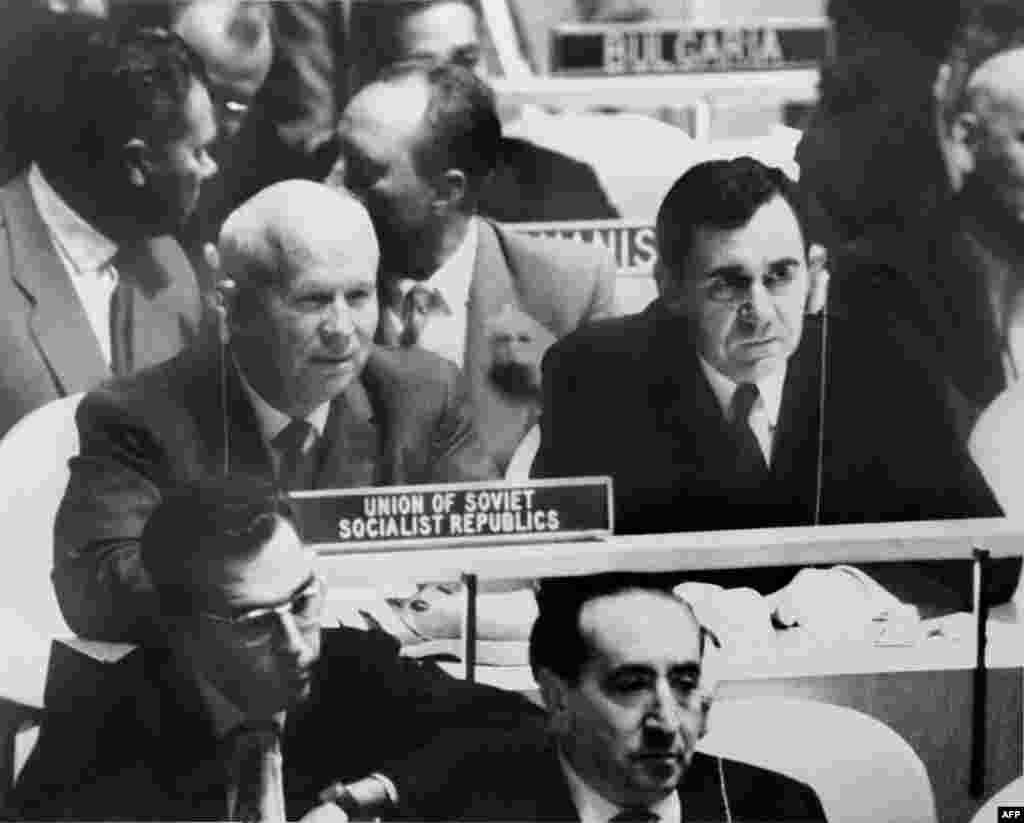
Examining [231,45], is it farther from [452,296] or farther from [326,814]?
[326,814]

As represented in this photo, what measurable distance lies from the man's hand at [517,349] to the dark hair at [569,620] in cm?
36

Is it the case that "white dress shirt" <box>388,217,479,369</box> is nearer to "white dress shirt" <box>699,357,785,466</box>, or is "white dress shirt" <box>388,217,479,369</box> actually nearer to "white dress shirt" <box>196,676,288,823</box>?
"white dress shirt" <box>699,357,785,466</box>

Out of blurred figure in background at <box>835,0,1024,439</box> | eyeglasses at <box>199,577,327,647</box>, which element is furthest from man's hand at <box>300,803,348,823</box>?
blurred figure in background at <box>835,0,1024,439</box>

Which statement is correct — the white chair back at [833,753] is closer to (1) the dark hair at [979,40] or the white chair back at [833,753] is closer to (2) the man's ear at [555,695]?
(2) the man's ear at [555,695]

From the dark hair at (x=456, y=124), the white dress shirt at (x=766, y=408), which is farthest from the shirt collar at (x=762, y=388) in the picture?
the dark hair at (x=456, y=124)

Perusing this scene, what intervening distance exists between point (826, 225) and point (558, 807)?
116 centimetres

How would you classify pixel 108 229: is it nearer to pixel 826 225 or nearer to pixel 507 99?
pixel 507 99

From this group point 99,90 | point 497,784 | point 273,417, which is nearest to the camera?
point 99,90

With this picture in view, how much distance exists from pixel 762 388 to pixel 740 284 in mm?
199

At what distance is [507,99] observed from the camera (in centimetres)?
342

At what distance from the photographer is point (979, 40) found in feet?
A: 11.7

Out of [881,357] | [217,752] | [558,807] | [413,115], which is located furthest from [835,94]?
[217,752]

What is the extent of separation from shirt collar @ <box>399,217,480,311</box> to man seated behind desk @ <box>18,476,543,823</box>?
18.0 inches

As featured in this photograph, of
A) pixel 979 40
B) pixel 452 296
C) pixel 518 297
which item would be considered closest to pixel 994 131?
pixel 979 40
